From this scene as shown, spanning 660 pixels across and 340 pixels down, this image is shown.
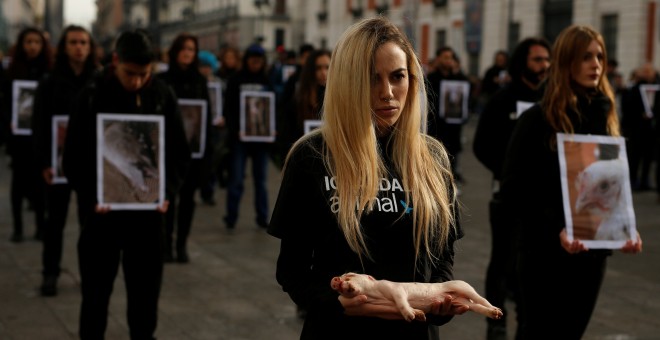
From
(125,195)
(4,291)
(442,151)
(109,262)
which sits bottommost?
(4,291)

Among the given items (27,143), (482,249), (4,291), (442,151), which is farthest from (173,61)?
(442,151)

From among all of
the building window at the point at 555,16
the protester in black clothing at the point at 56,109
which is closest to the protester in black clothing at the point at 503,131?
the protester in black clothing at the point at 56,109

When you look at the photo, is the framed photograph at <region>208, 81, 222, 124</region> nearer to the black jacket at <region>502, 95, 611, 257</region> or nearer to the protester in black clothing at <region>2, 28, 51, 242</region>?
the protester in black clothing at <region>2, 28, 51, 242</region>

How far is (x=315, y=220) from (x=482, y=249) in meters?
6.87

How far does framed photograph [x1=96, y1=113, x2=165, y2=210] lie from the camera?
17.3 ft

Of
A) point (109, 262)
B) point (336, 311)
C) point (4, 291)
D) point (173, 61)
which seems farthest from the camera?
point (173, 61)

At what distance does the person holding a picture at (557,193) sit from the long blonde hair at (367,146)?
73.3 inches

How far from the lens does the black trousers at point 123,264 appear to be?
5180mm

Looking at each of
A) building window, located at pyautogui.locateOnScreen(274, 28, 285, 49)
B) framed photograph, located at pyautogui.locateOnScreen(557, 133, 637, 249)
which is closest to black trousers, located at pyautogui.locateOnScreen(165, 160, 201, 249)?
framed photograph, located at pyautogui.locateOnScreen(557, 133, 637, 249)

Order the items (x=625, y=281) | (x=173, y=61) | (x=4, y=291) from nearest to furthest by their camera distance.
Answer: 1. (x=4, y=291)
2. (x=625, y=281)
3. (x=173, y=61)

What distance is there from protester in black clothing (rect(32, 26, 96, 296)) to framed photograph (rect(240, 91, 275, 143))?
3.41m

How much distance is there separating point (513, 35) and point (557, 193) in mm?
37092

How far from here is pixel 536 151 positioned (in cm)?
480

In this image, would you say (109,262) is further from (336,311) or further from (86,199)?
(336,311)
